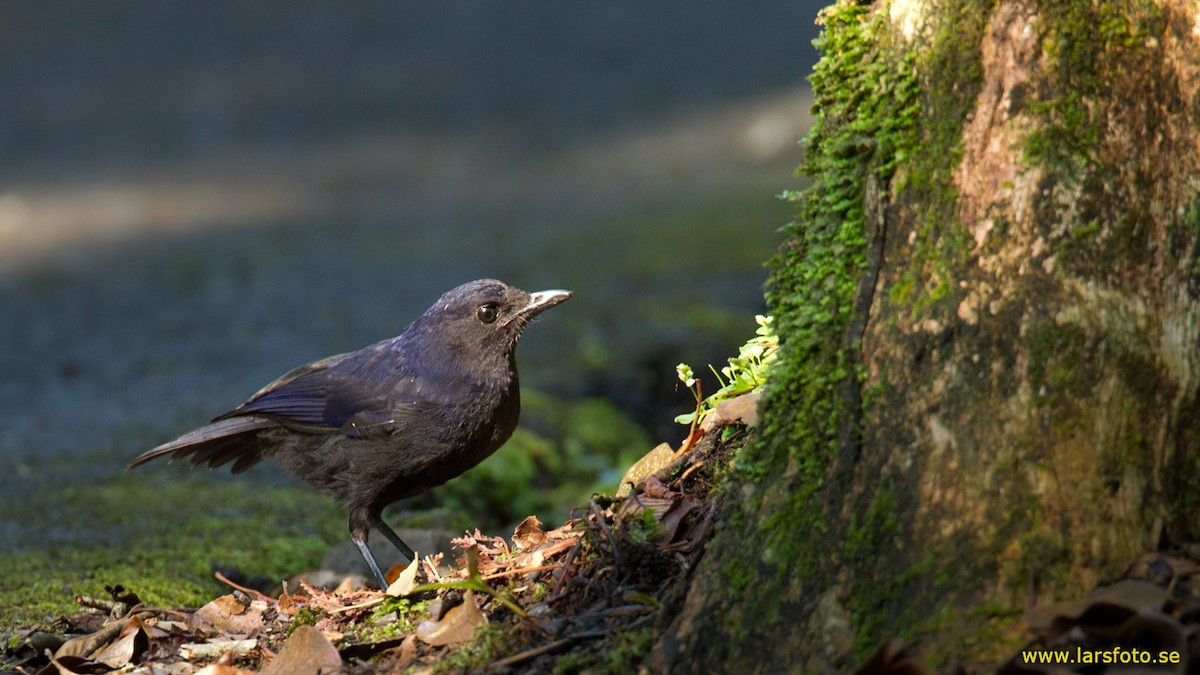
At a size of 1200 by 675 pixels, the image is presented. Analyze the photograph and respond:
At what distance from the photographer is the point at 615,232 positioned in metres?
12.3

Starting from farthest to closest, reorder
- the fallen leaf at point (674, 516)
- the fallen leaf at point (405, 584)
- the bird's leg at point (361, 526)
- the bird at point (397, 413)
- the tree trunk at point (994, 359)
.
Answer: the bird's leg at point (361, 526) → the bird at point (397, 413) → the fallen leaf at point (405, 584) → the fallen leaf at point (674, 516) → the tree trunk at point (994, 359)

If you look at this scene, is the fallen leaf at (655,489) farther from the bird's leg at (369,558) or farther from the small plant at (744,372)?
the bird's leg at (369,558)

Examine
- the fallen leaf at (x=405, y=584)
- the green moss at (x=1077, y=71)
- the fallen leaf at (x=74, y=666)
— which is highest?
the green moss at (x=1077, y=71)

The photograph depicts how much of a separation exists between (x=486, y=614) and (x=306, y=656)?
18.2 inches

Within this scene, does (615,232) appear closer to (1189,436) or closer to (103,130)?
(103,130)

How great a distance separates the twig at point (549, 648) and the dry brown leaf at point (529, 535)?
0.65 m

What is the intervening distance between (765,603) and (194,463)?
11.8 feet

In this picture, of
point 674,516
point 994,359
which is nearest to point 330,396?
point 674,516

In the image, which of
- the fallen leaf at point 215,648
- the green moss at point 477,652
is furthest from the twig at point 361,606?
the green moss at point 477,652

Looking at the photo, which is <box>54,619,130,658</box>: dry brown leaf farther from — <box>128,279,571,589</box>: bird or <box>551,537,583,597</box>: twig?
<box>551,537,583,597</box>: twig

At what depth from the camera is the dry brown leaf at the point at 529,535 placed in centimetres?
350

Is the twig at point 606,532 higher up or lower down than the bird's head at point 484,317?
lower down

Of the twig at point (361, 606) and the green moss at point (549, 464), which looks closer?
the twig at point (361, 606)

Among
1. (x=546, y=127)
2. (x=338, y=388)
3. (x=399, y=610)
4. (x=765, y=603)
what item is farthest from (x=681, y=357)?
(x=546, y=127)
